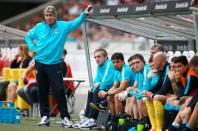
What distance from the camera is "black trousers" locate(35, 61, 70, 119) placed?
1409 cm

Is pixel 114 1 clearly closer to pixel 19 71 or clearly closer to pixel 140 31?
pixel 19 71

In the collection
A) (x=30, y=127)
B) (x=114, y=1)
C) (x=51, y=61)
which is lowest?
(x=30, y=127)

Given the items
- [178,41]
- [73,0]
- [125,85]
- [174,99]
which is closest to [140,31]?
[178,41]

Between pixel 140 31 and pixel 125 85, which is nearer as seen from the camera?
pixel 125 85

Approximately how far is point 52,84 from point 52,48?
2.10ft

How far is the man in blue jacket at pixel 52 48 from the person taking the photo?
14062 mm

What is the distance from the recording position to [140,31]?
1520cm

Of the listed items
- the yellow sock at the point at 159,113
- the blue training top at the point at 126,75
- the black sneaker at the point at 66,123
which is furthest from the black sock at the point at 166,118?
the black sneaker at the point at 66,123

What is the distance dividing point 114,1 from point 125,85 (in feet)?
52.4

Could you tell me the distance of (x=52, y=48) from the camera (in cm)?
1406

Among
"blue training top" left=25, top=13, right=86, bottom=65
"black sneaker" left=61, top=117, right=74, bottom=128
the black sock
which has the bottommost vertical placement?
"black sneaker" left=61, top=117, right=74, bottom=128

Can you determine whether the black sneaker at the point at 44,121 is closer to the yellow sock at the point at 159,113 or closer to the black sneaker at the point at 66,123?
the black sneaker at the point at 66,123

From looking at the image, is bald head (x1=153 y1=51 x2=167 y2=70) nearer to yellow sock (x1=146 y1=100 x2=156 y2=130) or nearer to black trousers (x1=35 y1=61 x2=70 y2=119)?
yellow sock (x1=146 y1=100 x2=156 y2=130)

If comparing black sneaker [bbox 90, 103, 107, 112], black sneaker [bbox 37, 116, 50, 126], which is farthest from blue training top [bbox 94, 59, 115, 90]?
black sneaker [bbox 37, 116, 50, 126]
